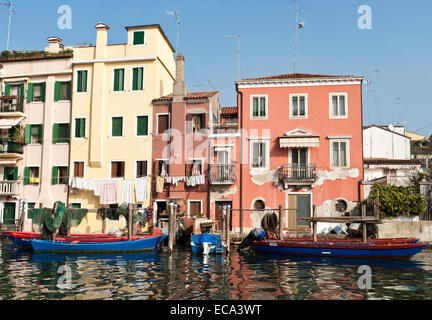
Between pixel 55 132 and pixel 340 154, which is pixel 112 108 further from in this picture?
pixel 340 154

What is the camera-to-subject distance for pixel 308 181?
1000 inches

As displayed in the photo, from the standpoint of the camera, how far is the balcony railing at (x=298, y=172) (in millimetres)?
25430

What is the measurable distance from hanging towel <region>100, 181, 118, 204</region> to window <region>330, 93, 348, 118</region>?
15.1 m

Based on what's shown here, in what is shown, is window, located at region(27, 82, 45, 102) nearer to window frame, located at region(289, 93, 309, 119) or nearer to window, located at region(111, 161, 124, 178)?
window, located at region(111, 161, 124, 178)

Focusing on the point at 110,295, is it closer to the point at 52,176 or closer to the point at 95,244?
the point at 95,244

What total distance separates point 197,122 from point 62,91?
421 inches

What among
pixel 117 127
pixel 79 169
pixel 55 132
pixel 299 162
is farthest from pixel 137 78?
pixel 299 162

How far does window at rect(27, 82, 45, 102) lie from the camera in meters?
30.3

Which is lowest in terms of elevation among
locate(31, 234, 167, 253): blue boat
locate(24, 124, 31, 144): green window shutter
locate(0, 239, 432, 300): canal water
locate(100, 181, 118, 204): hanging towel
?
locate(0, 239, 432, 300): canal water

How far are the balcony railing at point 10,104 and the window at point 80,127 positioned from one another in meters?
4.65

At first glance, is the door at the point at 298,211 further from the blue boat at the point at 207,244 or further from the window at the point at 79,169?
the window at the point at 79,169

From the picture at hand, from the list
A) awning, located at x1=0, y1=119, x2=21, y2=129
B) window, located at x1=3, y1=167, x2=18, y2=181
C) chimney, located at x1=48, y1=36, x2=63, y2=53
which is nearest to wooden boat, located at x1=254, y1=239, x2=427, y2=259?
window, located at x1=3, y1=167, x2=18, y2=181

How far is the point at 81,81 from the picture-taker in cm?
2953


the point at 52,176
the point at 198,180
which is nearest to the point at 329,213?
the point at 198,180
